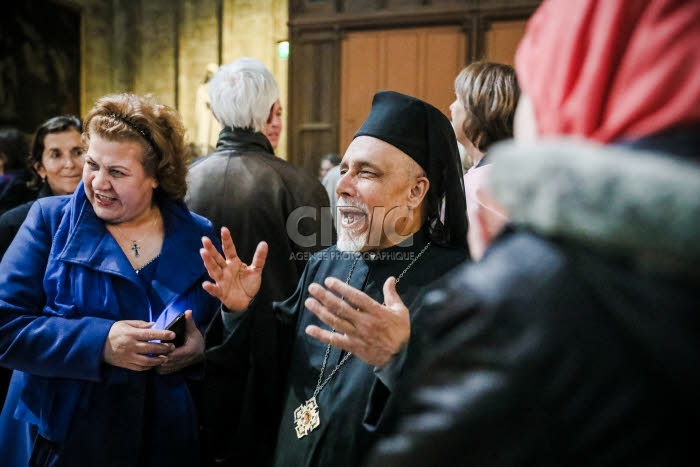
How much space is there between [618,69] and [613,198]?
0.67 ft

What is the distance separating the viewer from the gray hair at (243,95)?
314cm

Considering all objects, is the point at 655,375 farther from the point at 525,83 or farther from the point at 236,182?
the point at 236,182

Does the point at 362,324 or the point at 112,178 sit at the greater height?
the point at 112,178

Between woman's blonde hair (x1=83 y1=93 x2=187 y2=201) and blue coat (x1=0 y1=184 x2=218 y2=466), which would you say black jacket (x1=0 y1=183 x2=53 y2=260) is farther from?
woman's blonde hair (x1=83 y1=93 x2=187 y2=201)

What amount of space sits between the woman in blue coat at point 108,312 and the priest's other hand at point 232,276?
11.7 inches

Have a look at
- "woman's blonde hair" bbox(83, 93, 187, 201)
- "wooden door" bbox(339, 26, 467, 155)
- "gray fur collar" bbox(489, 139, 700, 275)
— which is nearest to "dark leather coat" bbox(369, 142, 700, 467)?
"gray fur collar" bbox(489, 139, 700, 275)

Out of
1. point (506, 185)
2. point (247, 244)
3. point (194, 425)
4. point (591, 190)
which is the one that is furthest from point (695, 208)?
point (247, 244)

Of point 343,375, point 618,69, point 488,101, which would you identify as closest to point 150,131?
point 343,375

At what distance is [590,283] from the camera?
0.67 m

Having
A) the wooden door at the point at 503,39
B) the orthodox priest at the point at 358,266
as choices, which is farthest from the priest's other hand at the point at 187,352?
the wooden door at the point at 503,39

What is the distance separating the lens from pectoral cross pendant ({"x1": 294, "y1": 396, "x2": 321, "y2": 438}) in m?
1.83

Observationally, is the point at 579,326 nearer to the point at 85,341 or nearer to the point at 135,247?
the point at 85,341

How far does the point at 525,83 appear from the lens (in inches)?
33.7

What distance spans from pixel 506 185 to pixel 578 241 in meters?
0.11
